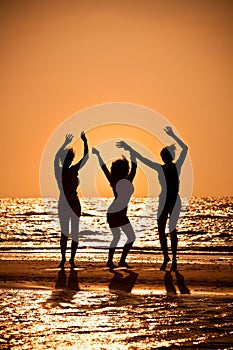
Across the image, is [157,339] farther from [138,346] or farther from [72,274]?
[72,274]

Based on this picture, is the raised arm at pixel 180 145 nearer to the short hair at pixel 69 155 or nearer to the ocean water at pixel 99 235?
the short hair at pixel 69 155

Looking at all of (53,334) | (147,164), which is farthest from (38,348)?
(147,164)

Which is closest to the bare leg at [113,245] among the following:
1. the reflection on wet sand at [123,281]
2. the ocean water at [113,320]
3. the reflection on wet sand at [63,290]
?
the reflection on wet sand at [123,281]

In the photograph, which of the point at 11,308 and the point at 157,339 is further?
the point at 11,308

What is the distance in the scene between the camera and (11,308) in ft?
31.3

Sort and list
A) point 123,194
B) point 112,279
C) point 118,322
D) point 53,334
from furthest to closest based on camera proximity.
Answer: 1. point 123,194
2. point 112,279
3. point 118,322
4. point 53,334

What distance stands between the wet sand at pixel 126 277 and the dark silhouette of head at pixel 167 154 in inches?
87.6

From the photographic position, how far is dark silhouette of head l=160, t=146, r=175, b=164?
47.2ft

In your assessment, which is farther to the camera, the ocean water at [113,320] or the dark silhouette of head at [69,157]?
the dark silhouette of head at [69,157]

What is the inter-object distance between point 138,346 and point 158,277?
19.5 feet

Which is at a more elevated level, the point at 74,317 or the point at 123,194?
the point at 123,194

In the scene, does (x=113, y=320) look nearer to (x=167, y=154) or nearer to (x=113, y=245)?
(x=167, y=154)

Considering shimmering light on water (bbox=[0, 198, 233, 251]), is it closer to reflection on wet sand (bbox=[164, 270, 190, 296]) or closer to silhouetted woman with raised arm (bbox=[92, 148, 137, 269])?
silhouetted woman with raised arm (bbox=[92, 148, 137, 269])

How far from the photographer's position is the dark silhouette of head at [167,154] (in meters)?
14.4
